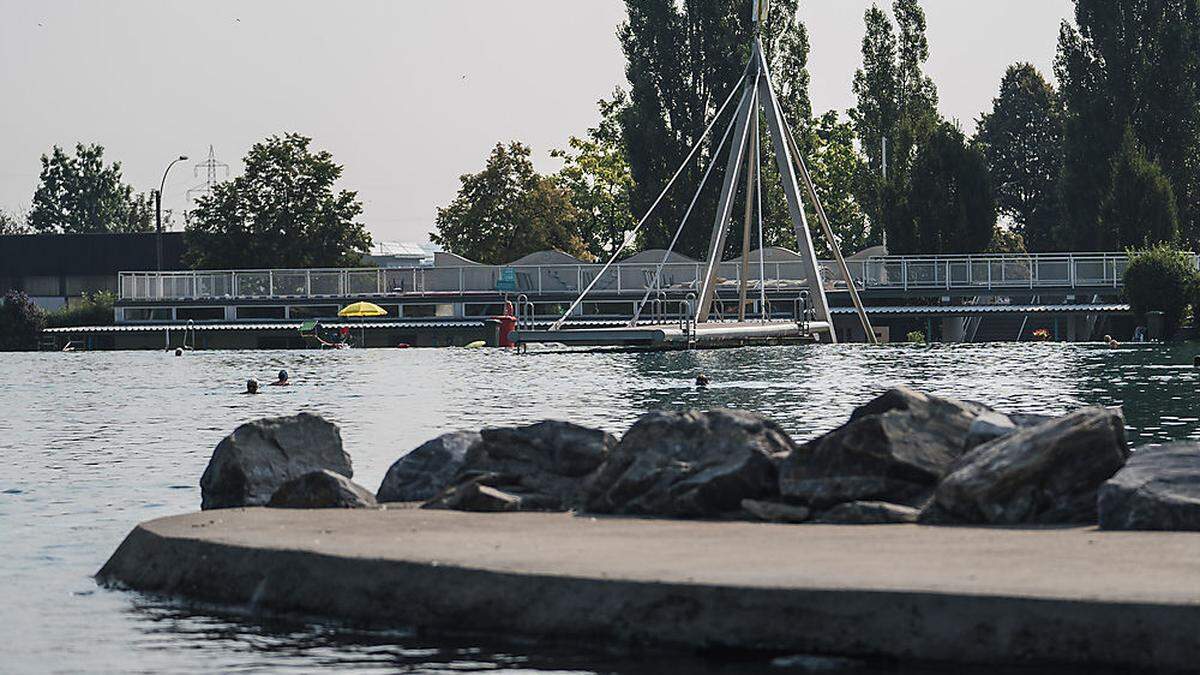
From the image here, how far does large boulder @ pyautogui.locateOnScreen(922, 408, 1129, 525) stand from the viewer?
45.3ft

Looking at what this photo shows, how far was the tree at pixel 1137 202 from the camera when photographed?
8694 cm

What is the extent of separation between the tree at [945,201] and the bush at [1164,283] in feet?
58.7

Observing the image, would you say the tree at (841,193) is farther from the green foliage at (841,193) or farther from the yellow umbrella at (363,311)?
the yellow umbrella at (363,311)

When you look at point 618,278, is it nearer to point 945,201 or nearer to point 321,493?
point 945,201

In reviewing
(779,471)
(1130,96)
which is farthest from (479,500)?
(1130,96)

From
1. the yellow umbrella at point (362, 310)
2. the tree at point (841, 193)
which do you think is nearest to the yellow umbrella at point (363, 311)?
the yellow umbrella at point (362, 310)

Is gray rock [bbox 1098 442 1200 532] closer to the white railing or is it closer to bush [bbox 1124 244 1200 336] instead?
bush [bbox 1124 244 1200 336]

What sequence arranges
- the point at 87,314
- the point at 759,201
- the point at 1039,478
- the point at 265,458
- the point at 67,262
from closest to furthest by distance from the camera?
the point at 1039,478 < the point at 265,458 < the point at 759,201 < the point at 87,314 < the point at 67,262

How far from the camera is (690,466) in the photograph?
15352mm

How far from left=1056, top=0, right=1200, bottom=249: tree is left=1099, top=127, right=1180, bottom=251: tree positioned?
1.39 m

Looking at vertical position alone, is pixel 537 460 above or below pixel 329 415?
above

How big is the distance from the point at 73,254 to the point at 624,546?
132677mm

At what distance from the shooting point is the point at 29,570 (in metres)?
15.1

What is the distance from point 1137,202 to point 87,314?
4992 centimetres
